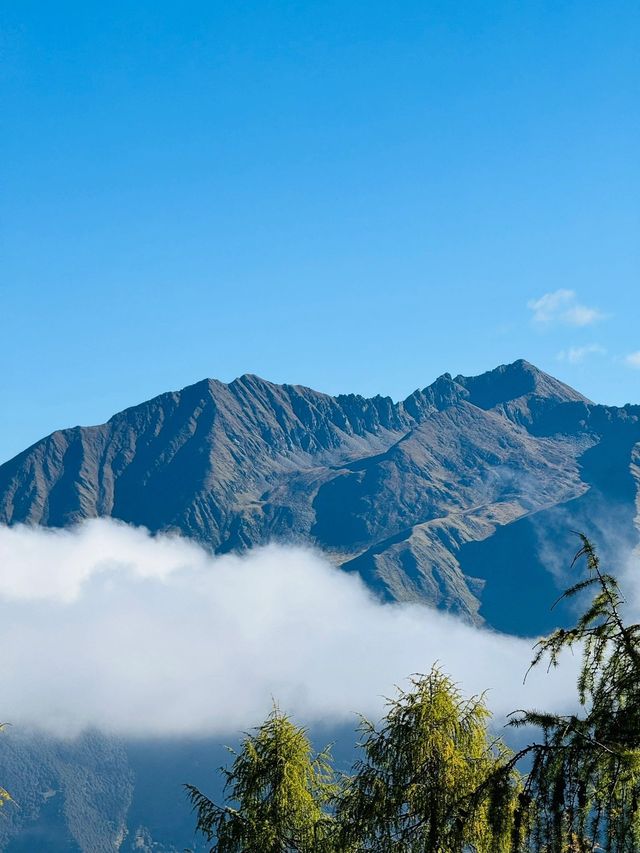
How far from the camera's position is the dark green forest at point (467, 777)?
11547 millimetres

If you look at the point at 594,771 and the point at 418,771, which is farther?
the point at 418,771

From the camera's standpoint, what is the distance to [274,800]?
80.1 ft

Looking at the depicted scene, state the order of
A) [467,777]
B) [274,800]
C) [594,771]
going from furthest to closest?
[274,800]
[467,777]
[594,771]

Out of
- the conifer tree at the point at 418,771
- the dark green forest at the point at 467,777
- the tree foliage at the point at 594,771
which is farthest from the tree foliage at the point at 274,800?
the tree foliage at the point at 594,771

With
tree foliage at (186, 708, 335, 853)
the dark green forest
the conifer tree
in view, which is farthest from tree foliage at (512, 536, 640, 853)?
tree foliage at (186, 708, 335, 853)

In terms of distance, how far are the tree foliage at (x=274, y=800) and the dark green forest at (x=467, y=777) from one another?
34 mm

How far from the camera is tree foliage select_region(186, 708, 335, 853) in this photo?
23.4 metres

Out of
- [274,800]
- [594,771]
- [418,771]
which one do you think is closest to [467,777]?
[418,771]

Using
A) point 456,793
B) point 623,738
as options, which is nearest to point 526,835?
point 623,738

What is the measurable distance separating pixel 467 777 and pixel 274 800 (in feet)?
20.1

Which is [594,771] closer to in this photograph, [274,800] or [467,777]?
[467,777]

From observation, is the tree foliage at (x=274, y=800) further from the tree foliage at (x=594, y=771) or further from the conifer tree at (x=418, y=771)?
the tree foliage at (x=594, y=771)

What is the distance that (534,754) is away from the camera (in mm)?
12094

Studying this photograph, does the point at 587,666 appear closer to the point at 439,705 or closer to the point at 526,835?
the point at 526,835
